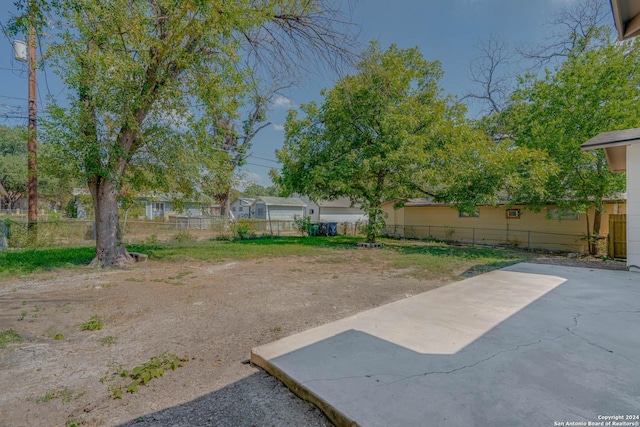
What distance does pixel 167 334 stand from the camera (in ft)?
11.8

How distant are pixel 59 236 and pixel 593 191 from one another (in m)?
20.5

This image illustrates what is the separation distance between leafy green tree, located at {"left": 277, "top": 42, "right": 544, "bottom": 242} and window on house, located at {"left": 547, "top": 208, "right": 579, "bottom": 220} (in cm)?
236

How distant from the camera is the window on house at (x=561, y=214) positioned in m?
11.6

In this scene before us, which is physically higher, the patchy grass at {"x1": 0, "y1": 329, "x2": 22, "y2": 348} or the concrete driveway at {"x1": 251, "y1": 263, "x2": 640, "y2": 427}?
the concrete driveway at {"x1": 251, "y1": 263, "x2": 640, "y2": 427}

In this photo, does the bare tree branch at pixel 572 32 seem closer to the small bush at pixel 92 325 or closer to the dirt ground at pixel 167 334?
the dirt ground at pixel 167 334

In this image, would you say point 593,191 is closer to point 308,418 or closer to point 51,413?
point 308,418

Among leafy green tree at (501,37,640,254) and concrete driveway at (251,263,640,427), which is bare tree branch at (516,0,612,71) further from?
concrete driveway at (251,263,640,427)

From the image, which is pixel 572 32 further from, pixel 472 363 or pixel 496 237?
pixel 472 363

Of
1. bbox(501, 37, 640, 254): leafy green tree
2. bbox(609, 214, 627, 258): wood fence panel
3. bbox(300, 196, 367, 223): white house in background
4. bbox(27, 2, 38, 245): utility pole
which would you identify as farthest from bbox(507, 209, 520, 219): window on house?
bbox(27, 2, 38, 245): utility pole

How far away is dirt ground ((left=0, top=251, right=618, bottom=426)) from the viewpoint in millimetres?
2156

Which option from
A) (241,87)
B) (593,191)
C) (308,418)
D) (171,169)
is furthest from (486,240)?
(308,418)

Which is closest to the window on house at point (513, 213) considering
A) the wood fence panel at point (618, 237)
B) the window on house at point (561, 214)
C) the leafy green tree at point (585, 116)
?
the window on house at point (561, 214)

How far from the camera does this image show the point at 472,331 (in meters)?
3.25

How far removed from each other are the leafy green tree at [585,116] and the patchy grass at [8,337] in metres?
13.8
